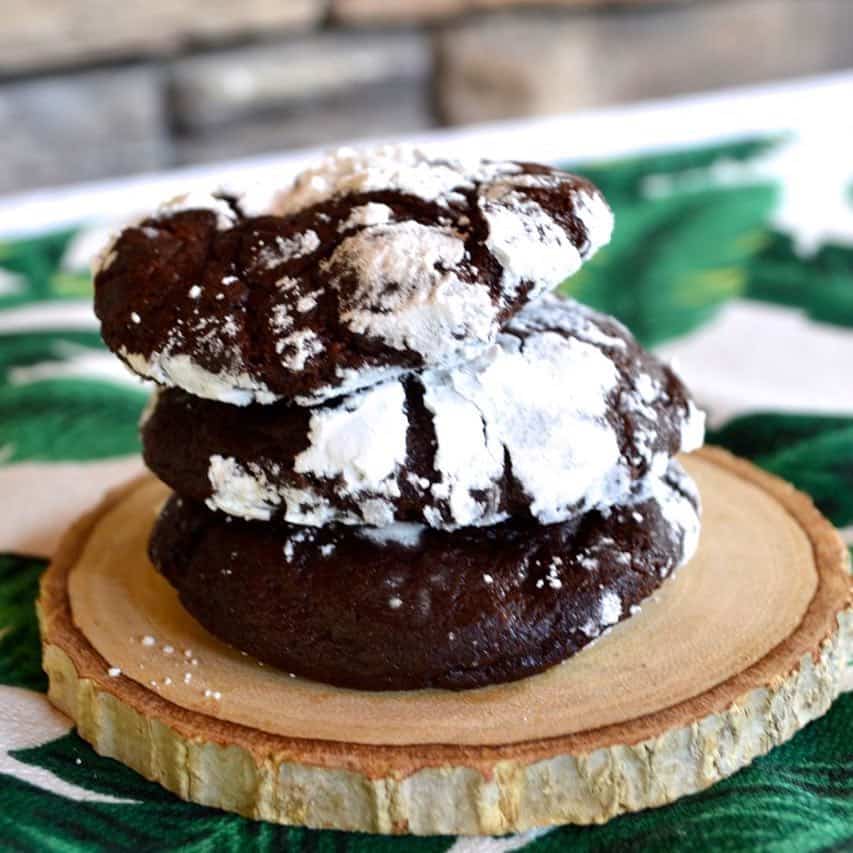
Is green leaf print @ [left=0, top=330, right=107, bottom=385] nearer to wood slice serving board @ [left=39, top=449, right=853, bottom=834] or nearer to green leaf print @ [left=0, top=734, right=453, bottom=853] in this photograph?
wood slice serving board @ [left=39, top=449, right=853, bottom=834]

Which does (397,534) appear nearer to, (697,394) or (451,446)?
(451,446)

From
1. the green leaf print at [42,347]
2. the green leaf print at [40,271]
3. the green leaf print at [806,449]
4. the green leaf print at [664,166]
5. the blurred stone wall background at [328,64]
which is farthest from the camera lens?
the blurred stone wall background at [328,64]

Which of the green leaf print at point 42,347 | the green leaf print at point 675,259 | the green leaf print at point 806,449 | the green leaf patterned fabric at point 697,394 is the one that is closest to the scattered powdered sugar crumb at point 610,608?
the green leaf patterned fabric at point 697,394

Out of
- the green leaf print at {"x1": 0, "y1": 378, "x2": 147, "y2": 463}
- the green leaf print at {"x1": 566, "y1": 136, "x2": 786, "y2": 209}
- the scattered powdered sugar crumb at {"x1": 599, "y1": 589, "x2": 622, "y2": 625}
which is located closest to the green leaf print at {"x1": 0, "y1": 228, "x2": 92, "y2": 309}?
the green leaf print at {"x1": 0, "y1": 378, "x2": 147, "y2": 463}

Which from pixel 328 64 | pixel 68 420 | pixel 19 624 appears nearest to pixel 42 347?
pixel 68 420

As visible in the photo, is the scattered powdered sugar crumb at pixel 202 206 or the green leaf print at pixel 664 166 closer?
the scattered powdered sugar crumb at pixel 202 206

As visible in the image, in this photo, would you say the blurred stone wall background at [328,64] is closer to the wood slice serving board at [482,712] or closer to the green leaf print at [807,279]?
the green leaf print at [807,279]
